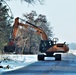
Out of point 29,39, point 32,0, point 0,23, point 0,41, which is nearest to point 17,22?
point 32,0

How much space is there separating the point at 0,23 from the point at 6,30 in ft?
55.0

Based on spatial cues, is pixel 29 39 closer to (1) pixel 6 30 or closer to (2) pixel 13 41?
(1) pixel 6 30

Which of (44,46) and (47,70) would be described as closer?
(47,70)

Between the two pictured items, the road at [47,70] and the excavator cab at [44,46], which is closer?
the road at [47,70]

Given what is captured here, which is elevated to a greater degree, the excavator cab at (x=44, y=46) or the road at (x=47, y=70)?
the excavator cab at (x=44, y=46)

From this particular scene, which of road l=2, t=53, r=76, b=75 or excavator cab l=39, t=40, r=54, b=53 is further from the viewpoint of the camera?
excavator cab l=39, t=40, r=54, b=53

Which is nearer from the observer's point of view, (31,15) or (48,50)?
(48,50)

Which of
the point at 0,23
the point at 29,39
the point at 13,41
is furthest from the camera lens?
the point at 29,39

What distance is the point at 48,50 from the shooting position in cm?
4681

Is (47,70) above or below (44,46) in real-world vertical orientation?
below

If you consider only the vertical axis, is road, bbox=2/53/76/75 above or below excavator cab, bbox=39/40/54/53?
below

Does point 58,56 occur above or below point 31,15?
below

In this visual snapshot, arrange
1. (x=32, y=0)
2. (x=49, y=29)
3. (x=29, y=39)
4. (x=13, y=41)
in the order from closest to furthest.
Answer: (x=32, y=0) < (x=13, y=41) < (x=29, y=39) < (x=49, y=29)

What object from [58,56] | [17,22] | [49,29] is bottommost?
[58,56]
